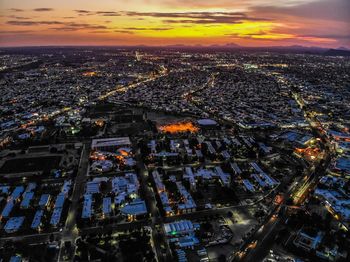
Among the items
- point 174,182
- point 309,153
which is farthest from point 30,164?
point 309,153

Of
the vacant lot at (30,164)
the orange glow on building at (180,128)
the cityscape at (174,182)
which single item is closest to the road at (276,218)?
the cityscape at (174,182)

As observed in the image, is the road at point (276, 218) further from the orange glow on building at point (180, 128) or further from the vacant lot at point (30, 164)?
the vacant lot at point (30, 164)

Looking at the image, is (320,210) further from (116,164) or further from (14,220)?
(14,220)

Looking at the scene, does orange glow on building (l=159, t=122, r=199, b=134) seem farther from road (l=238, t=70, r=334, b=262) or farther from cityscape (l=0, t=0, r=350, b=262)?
road (l=238, t=70, r=334, b=262)

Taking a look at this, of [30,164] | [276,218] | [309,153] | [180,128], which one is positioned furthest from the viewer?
[180,128]

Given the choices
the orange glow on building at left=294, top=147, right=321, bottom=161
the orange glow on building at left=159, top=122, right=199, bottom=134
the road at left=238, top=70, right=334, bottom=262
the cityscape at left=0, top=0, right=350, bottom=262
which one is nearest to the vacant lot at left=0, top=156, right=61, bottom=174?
the cityscape at left=0, top=0, right=350, bottom=262

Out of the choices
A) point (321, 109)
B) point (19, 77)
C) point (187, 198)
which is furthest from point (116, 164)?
point (19, 77)

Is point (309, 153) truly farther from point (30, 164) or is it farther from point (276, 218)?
point (30, 164)

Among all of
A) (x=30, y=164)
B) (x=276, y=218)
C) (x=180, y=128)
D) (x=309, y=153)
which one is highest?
(x=309, y=153)
